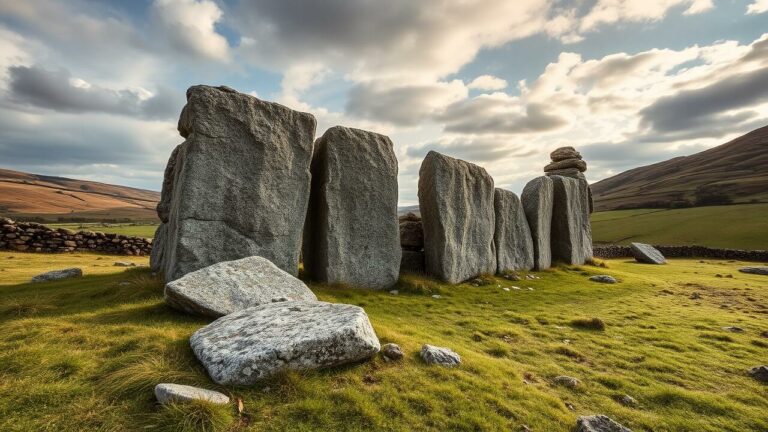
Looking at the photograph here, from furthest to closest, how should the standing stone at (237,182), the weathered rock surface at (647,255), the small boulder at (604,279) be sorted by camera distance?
1. the weathered rock surface at (647,255)
2. the small boulder at (604,279)
3. the standing stone at (237,182)

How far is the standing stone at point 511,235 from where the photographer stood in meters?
19.6

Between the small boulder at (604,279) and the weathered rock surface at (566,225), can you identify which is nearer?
the small boulder at (604,279)

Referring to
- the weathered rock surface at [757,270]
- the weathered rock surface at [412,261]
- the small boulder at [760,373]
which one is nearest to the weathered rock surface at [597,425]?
the small boulder at [760,373]

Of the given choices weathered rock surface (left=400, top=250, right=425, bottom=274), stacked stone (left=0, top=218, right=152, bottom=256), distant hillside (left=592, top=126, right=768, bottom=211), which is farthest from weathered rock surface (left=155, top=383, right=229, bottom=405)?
distant hillside (left=592, top=126, right=768, bottom=211)

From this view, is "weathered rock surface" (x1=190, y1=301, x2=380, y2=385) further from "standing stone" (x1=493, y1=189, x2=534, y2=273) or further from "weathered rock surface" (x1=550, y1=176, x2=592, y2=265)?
"weathered rock surface" (x1=550, y1=176, x2=592, y2=265)

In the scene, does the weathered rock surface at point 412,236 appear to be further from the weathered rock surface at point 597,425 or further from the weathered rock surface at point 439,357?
the weathered rock surface at point 597,425

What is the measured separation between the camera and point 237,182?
435 inches

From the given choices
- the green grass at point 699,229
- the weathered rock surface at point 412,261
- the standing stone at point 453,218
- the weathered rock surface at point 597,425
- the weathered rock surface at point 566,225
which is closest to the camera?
the weathered rock surface at point 597,425

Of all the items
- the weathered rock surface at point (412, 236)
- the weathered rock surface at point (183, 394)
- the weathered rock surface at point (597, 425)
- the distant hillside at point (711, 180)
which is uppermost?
the distant hillside at point (711, 180)

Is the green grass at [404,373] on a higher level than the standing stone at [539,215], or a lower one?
lower

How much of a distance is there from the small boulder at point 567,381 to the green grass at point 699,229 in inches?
1827

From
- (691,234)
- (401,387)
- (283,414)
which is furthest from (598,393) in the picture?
(691,234)

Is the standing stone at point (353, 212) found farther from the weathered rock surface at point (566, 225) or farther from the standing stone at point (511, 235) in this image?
the weathered rock surface at point (566, 225)

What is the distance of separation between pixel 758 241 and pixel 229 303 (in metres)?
54.0
